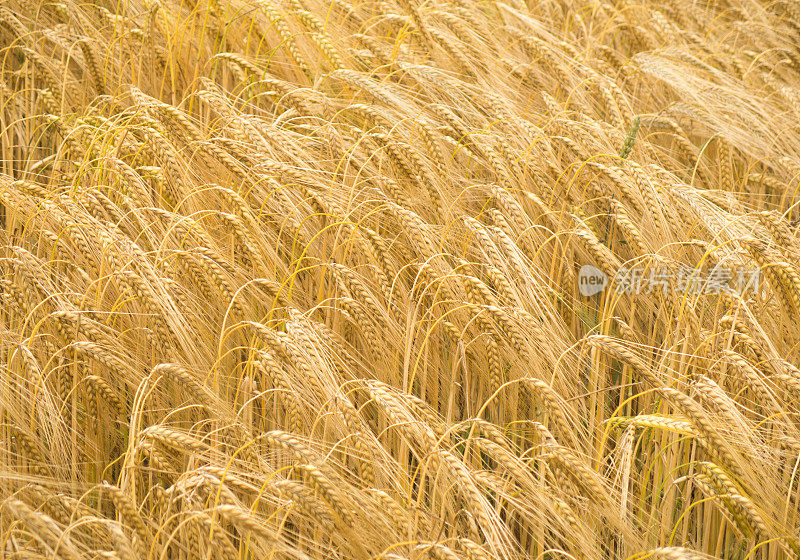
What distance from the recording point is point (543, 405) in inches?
74.6

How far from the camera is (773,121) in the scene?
329 centimetres

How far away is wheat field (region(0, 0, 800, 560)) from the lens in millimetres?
1605

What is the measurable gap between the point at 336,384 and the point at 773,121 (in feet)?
8.72

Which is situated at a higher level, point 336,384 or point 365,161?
point 365,161

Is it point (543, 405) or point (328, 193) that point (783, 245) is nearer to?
point (543, 405)

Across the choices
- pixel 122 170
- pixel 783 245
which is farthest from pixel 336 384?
pixel 783 245

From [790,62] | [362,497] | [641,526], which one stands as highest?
[790,62]

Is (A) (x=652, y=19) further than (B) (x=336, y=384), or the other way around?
(A) (x=652, y=19)

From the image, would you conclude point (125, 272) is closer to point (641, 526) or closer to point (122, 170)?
→ point (122, 170)

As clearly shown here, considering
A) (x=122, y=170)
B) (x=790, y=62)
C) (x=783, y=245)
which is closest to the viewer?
(x=783, y=245)

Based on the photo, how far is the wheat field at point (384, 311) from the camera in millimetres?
1605

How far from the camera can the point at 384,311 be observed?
81.0 inches

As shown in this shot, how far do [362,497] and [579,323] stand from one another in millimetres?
1178

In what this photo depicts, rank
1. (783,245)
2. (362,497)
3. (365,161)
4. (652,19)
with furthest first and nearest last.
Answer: (652,19), (365,161), (783,245), (362,497)
